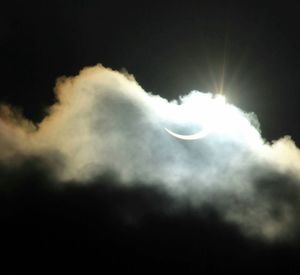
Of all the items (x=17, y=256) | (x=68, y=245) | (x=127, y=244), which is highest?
(x=127, y=244)

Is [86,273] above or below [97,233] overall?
below

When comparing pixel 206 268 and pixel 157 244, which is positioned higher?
pixel 157 244

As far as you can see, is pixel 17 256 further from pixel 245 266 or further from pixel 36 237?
pixel 245 266

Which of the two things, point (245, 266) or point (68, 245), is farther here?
point (245, 266)

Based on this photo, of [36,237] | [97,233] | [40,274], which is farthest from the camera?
[97,233]

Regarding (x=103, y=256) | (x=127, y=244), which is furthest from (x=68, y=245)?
(x=127, y=244)

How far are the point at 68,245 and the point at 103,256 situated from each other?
20214 mm

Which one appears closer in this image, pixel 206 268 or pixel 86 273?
pixel 86 273

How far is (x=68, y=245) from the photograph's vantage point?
156m

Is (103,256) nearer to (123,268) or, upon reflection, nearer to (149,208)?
(123,268)

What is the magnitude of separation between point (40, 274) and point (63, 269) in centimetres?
721

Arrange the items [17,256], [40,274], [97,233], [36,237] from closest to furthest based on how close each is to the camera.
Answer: [17,256] < [40,274] < [36,237] < [97,233]

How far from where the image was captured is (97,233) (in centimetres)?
19075

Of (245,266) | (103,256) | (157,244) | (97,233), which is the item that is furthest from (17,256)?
(245,266)
